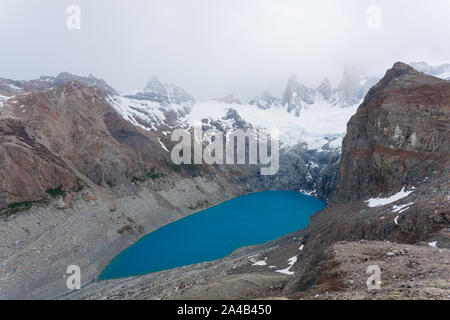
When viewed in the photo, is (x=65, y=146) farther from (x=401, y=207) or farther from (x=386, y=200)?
(x=401, y=207)

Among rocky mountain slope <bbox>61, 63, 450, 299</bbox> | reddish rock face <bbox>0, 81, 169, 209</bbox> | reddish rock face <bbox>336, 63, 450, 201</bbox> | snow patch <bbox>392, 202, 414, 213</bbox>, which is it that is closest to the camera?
rocky mountain slope <bbox>61, 63, 450, 299</bbox>

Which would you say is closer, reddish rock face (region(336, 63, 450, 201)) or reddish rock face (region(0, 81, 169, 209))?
reddish rock face (region(336, 63, 450, 201))

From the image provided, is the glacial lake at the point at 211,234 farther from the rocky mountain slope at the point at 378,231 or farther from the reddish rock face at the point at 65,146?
the reddish rock face at the point at 65,146

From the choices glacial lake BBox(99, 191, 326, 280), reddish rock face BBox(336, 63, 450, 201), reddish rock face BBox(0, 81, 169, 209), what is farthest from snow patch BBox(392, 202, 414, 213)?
reddish rock face BBox(0, 81, 169, 209)

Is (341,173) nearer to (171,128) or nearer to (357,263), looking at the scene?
(357,263)

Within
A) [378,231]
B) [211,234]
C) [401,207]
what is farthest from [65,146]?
[401,207]

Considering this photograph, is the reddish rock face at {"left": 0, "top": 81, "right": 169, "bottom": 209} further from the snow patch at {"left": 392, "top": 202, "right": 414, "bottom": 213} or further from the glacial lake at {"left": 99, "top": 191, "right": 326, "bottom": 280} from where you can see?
the snow patch at {"left": 392, "top": 202, "right": 414, "bottom": 213}
